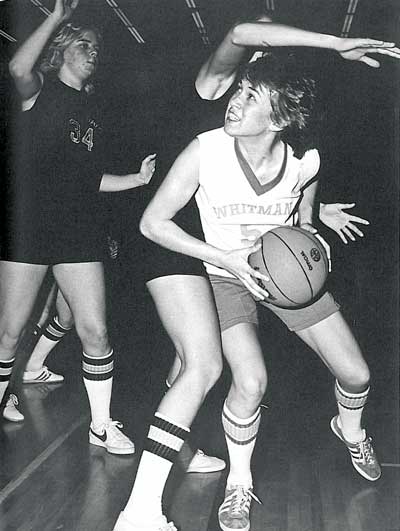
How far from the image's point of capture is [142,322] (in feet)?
14.6

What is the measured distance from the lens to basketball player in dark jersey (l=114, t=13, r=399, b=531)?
2283mm

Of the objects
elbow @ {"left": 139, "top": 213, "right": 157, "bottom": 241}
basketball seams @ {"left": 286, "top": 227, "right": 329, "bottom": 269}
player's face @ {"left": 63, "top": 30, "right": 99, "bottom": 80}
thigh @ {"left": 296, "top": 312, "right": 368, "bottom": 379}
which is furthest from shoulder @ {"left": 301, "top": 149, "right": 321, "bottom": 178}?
player's face @ {"left": 63, "top": 30, "right": 99, "bottom": 80}

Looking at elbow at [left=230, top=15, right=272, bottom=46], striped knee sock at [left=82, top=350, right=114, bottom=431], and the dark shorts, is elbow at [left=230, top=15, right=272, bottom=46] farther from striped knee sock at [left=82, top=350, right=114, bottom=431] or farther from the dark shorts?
striped knee sock at [left=82, top=350, right=114, bottom=431]

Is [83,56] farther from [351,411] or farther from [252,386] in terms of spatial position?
[351,411]

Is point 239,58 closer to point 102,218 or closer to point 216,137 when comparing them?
point 216,137

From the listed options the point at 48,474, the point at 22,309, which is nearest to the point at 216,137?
the point at 22,309

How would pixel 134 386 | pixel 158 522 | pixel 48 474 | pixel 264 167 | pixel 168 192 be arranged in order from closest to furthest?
pixel 158 522 < pixel 168 192 < pixel 264 167 < pixel 48 474 < pixel 134 386

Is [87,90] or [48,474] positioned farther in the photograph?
[87,90]

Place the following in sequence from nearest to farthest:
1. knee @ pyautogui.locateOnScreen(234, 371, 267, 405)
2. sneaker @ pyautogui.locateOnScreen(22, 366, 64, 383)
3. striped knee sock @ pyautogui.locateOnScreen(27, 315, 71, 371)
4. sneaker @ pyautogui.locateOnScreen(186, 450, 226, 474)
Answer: knee @ pyautogui.locateOnScreen(234, 371, 267, 405)
sneaker @ pyautogui.locateOnScreen(186, 450, 226, 474)
striped knee sock @ pyautogui.locateOnScreen(27, 315, 71, 371)
sneaker @ pyautogui.locateOnScreen(22, 366, 64, 383)

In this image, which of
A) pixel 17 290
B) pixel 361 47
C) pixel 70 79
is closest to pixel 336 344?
pixel 361 47

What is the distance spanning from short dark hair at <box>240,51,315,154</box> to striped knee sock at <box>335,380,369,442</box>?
3.02ft

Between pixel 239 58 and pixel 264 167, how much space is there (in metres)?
0.39

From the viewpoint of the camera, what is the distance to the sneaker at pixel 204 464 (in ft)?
9.47

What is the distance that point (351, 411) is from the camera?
9.24ft
